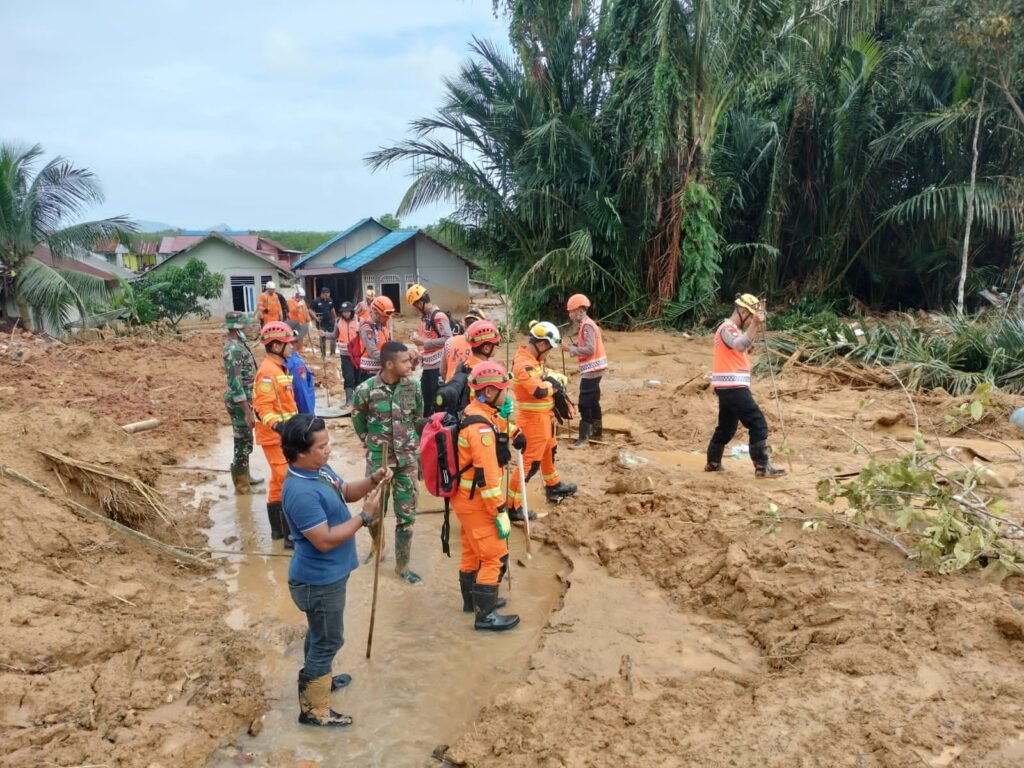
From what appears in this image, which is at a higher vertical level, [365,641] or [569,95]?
[569,95]

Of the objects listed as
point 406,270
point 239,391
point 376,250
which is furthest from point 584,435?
point 376,250

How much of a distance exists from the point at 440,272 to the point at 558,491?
24.7 meters

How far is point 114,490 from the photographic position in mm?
5969

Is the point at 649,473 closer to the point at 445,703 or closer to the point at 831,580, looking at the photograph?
the point at 831,580

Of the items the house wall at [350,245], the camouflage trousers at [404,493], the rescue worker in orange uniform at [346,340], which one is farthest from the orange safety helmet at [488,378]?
the house wall at [350,245]

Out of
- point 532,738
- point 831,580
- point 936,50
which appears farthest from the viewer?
point 936,50

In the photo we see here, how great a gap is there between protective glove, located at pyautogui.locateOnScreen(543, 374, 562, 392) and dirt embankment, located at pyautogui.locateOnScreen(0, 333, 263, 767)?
3.37 meters

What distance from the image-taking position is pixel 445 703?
412 cm

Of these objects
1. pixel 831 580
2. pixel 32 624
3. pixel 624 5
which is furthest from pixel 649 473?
pixel 624 5

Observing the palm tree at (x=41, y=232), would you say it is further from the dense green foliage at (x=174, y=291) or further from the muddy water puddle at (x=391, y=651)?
the muddy water puddle at (x=391, y=651)

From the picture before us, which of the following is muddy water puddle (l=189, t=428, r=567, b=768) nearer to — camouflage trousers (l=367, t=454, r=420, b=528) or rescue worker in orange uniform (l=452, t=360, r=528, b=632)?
rescue worker in orange uniform (l=452, t=360, r=528, b=632)

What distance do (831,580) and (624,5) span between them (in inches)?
619

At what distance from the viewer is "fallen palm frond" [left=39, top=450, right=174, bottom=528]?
5879mm

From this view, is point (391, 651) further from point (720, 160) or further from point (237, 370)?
point (720, 160)
